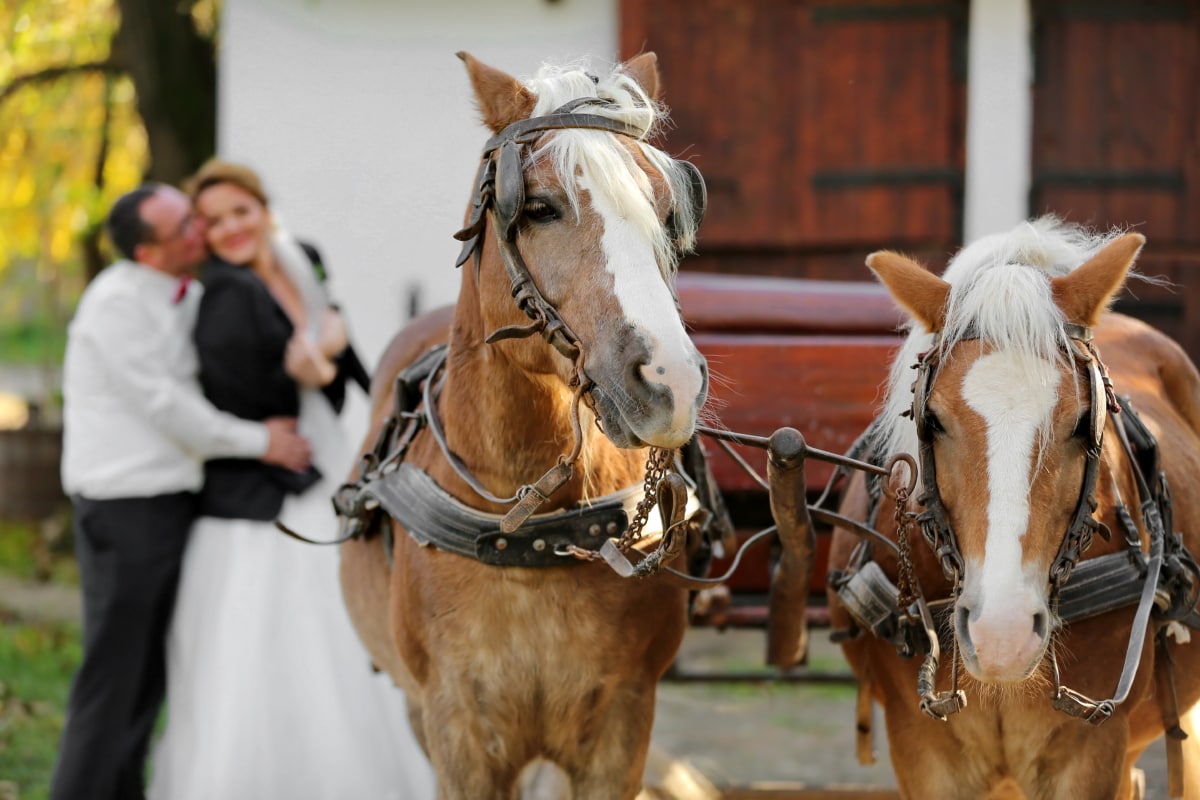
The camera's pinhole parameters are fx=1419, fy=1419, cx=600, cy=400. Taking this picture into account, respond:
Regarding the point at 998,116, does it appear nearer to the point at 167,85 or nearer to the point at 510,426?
the point at 510,426

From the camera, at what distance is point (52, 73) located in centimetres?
913

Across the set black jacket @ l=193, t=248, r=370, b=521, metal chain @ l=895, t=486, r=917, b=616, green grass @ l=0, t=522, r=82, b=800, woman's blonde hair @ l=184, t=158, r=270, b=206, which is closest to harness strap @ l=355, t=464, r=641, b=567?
metal chain @ l=895, t=486, r=917, b=616

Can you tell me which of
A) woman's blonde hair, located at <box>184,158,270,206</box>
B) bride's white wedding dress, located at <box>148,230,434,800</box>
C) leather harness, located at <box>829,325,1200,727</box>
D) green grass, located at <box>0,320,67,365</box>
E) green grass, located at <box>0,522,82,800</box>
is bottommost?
green grass, located at <box>0,320,67,365</box>

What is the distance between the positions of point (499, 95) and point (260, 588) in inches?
81.6

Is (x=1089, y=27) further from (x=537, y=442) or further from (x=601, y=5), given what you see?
(x=537, y=442)

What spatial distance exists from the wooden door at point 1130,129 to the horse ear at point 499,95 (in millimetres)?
4243

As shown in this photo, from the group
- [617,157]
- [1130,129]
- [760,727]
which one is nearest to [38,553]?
[760,727]

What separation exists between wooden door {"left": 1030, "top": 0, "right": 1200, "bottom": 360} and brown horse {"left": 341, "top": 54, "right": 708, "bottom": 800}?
13.1ft

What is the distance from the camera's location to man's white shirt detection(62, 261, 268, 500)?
13.3ft

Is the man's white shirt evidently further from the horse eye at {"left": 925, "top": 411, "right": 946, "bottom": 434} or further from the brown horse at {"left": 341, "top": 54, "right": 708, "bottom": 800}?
the horse eye at {"left": 925, "top": 411, "right": 946, "bottom": 434}

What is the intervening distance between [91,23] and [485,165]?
816 cm

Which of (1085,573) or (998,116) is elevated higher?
(998,116)

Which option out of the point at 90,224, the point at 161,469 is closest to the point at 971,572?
the point at 161,469

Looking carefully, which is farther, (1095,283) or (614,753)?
(614,753)
